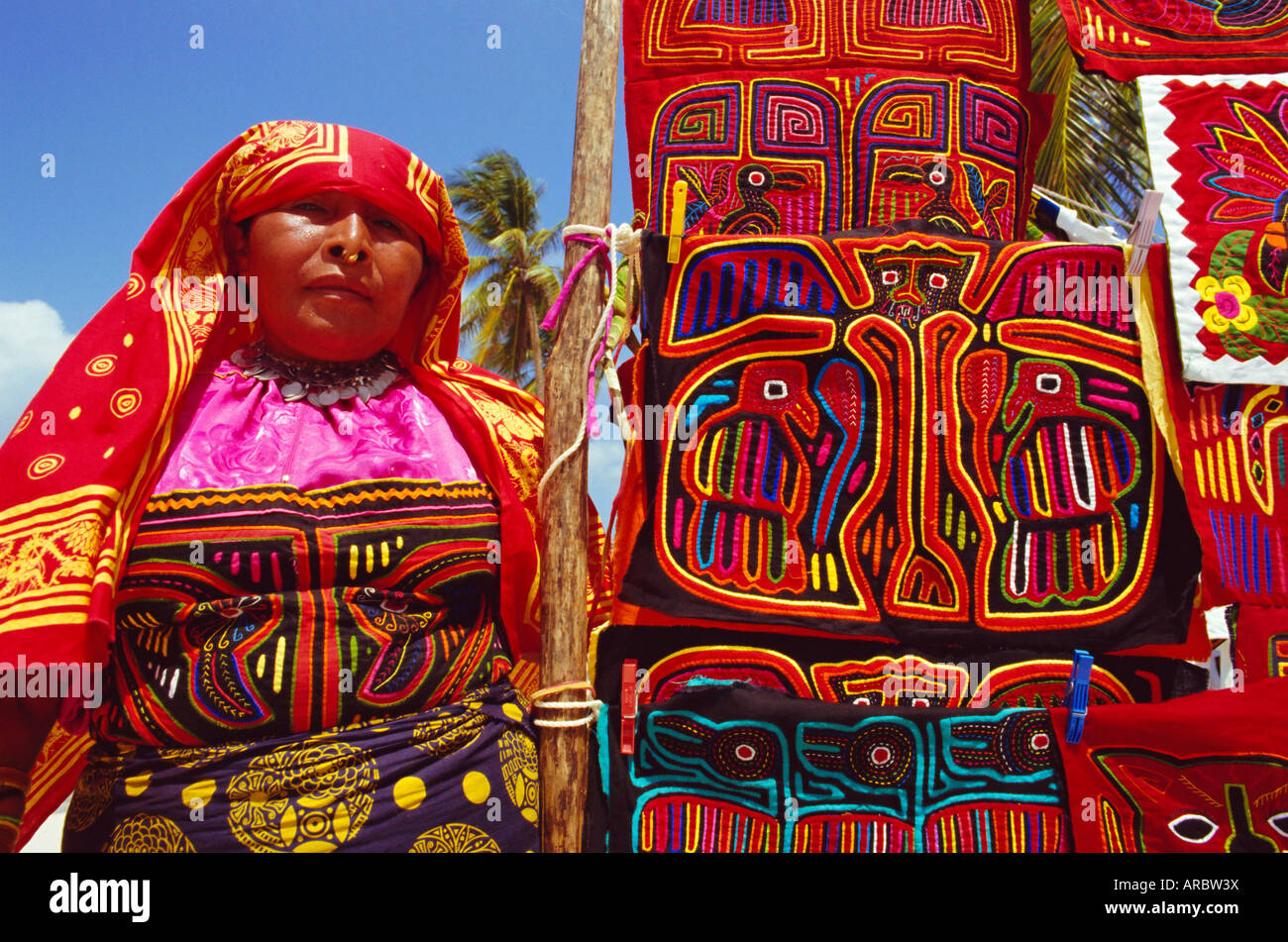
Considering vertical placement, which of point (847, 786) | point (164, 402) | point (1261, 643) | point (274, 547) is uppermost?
point (164, 402)

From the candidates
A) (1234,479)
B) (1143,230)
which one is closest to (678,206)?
(1143,230)

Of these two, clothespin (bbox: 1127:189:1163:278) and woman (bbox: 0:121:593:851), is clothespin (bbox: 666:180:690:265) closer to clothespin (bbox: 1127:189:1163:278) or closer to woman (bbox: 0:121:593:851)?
woman (bbox: 0:121:593:851)

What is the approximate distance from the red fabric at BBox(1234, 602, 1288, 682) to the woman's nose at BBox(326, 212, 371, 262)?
178 cm

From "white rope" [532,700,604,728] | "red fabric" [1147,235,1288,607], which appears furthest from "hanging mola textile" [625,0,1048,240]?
"white rope" [532,700,604,728]

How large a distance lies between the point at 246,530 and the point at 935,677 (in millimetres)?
1281

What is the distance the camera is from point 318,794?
1558 mm

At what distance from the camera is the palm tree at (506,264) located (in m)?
12.8

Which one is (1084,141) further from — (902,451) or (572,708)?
(572,708)

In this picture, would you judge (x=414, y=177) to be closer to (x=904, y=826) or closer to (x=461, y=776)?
(x=461, y=776)

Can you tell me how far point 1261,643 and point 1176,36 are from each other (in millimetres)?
1283

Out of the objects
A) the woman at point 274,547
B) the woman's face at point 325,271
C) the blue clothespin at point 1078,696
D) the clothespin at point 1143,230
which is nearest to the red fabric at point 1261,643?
the blue clothespin at point 1078,696
